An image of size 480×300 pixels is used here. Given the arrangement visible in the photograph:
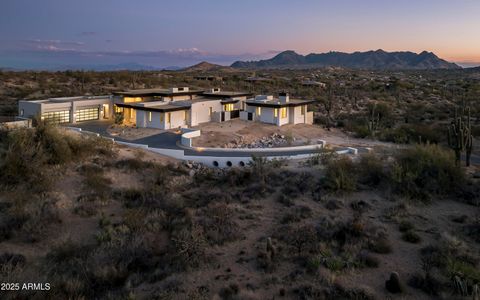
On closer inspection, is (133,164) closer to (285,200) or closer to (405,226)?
(285,200)

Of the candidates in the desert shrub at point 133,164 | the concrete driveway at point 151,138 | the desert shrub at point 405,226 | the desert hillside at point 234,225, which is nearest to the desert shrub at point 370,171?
the desert hillside at point 234,225

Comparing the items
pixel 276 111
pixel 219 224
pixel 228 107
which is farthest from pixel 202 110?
pixel 219 224

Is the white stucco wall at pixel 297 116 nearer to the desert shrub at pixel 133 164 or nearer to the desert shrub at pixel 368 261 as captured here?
the desert shrub at pixel 133 164

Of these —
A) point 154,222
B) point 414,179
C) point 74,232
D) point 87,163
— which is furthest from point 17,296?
point 414,179

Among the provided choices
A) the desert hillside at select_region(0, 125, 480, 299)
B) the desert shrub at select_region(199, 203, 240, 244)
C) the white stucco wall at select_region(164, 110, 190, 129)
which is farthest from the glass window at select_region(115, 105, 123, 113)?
the desert shrub at select_region(199, 203, 240, 244)

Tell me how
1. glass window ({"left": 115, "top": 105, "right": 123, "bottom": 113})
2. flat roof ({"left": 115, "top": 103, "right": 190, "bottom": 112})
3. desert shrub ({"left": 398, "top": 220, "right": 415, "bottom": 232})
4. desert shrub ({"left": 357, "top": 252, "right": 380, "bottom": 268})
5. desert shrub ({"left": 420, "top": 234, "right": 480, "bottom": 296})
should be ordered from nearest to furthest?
desert shrub ({"left": 420, "top": 234, "right": 480, "bottom": 296}) → desert shrub ({"left": 357, "top": 252, "right": 380, "bottom": 268}) → desert shrub ({"left": 398, "top": 220, "right": 415, "bottom": 232}) → flat roof ({"left": 115, "top": 103, "right": 190, "bottom": 112}) → glass window ({"left": 115, "top": 105, "right": 123, "bottom": 113})

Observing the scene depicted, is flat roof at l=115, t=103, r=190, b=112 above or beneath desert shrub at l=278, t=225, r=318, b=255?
above

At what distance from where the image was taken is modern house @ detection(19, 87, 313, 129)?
3459cm

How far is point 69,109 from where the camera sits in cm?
3631

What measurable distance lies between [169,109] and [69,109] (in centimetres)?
1015

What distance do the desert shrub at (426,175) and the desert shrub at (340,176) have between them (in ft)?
6.71

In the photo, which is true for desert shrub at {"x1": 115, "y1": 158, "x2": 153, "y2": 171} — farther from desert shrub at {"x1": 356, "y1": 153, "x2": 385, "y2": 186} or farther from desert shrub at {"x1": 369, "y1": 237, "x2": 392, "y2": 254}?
desert shrub at {"x1": 369, "y1": 237, "x2": 392, "y2": 254}

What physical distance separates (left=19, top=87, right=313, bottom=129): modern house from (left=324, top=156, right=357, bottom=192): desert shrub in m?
17.7

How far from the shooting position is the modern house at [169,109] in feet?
113
